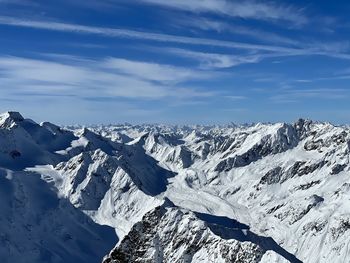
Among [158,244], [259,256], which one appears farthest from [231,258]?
[158,244]

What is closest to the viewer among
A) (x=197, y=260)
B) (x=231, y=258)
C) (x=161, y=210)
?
(x=231, y=258)

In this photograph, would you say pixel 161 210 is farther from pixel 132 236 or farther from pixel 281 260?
pixel 281 260

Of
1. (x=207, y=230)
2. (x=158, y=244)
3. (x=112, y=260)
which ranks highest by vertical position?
(x=207, y=230)

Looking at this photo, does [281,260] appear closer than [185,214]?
Yes

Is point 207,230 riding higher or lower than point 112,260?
higher

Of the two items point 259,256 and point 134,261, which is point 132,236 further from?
point 259,256

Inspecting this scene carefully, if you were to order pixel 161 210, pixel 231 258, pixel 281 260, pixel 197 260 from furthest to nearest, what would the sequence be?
pixel 161 210 < pixel 197 260 < pixel 231 258 < pixel 281 260
